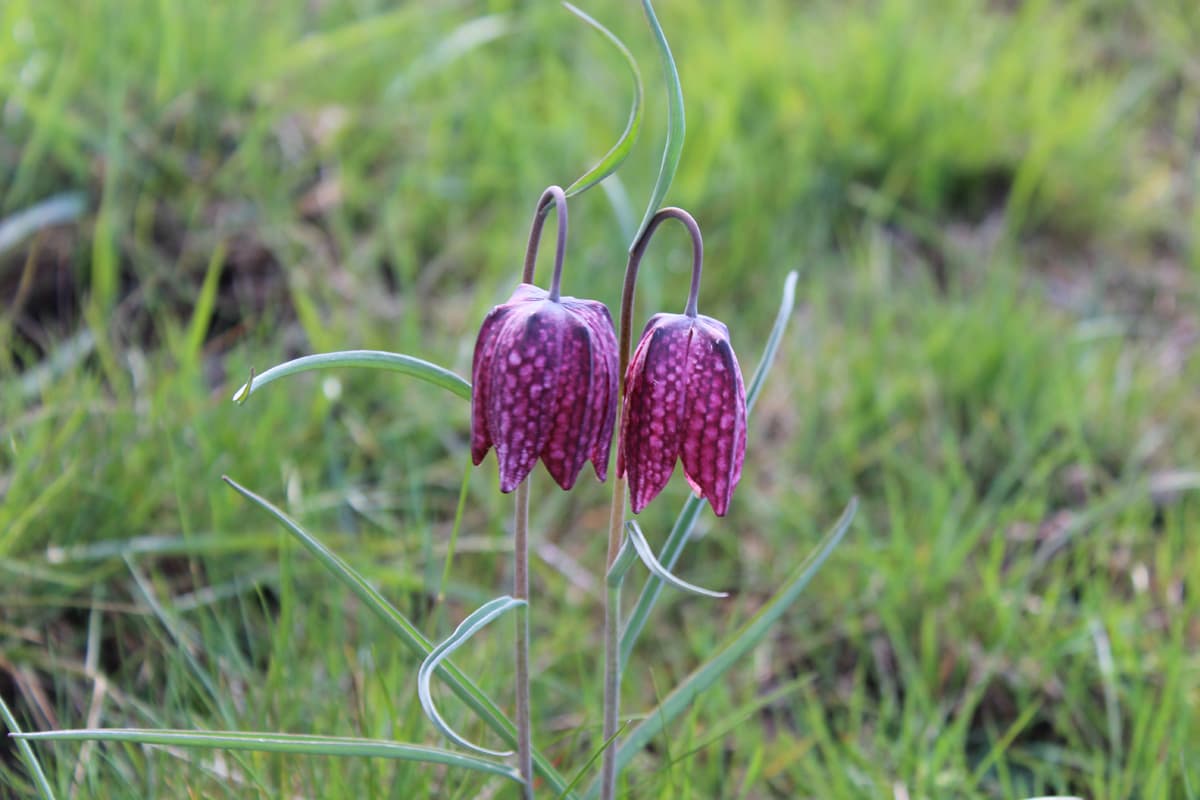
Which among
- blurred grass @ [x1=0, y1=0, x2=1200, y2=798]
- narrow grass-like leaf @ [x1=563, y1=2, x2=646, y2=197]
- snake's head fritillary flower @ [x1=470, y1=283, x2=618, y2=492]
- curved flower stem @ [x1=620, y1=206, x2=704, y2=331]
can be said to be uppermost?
narrow grass-like leaf @ [x1=563, y1=2, x2=646, y2=197]

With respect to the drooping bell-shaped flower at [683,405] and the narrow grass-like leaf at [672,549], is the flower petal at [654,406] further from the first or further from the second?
the narrow grass-like leaf at [672,549]

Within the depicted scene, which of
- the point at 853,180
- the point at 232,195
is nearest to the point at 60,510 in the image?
the point at 232,195

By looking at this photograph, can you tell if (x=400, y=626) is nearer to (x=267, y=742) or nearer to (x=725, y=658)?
(x=267, y=742)

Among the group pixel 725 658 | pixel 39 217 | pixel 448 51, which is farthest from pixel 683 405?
pixel 448 51

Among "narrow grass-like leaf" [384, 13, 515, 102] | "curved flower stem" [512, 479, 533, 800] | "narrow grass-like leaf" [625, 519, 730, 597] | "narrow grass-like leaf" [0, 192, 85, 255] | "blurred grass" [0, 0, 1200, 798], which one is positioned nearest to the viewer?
"narrow grass-like leaf" [625, 519, 730, 597]

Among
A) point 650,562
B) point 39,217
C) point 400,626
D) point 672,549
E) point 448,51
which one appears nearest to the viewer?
point 650,562

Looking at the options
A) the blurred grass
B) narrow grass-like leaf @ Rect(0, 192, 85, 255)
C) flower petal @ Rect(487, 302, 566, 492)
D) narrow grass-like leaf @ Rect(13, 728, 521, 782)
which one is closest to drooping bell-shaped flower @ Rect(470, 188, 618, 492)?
flower petal @ Rect(487, 302, 566, 492)

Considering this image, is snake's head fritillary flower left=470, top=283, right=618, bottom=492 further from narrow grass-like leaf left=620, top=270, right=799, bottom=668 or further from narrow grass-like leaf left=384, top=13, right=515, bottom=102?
narrow grass-like leaf left=384, top=13, right=515, bottom=102

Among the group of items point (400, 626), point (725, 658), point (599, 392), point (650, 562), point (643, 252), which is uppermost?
point (643, 252)
